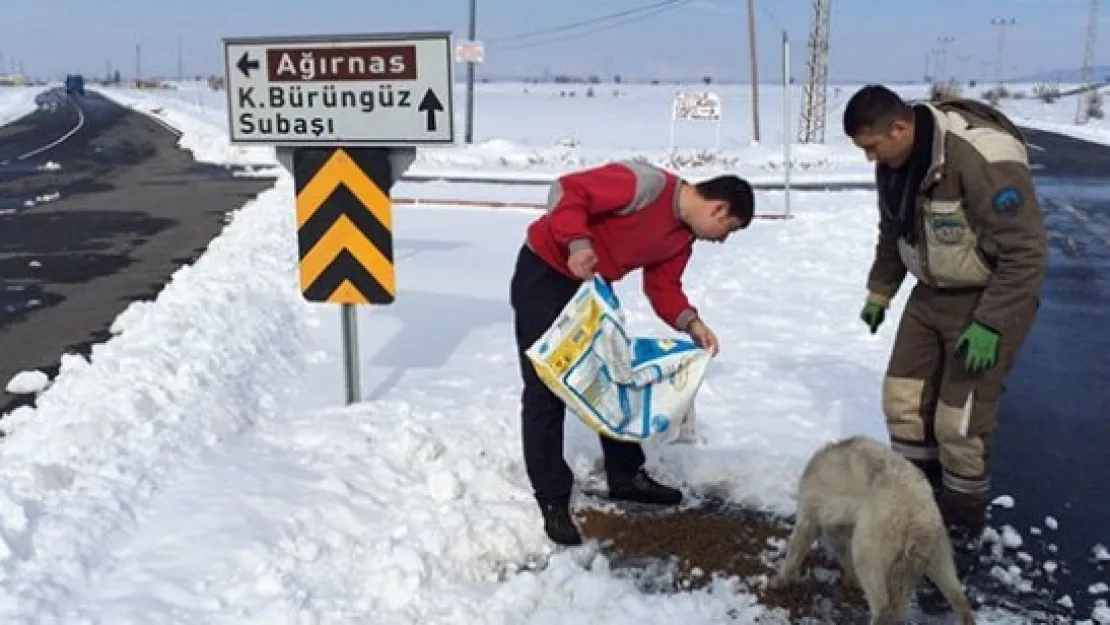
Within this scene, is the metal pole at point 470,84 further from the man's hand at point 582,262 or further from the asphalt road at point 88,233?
the man's hand at point 582,262

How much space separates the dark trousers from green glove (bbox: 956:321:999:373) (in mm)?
1513

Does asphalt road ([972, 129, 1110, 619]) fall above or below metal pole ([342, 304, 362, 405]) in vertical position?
below

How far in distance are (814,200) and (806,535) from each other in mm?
14140

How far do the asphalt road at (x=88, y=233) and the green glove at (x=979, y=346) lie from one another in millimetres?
4825

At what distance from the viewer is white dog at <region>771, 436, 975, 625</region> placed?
10.8 feet

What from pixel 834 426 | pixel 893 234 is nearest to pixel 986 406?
pixel 893 234

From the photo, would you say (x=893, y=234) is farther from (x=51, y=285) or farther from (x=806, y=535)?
(x=51, y=285)

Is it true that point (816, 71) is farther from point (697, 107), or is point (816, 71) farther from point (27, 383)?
point (27, 383)

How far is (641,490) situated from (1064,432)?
2.68m

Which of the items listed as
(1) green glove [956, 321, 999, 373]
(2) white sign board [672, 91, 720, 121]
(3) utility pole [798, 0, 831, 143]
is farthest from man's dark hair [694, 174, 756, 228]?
(3) utility pole [798, 0, 831, 143]

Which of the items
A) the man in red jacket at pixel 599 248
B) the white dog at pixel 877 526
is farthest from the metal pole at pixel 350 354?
the white dog at pixel 877 526

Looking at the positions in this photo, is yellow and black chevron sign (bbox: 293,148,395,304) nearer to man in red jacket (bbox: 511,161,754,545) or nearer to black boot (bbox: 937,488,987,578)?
man in red jacket (bbox: 511,161,754,545)

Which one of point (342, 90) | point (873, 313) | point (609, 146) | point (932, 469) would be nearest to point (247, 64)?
point (342, 90)

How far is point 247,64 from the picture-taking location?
5.04m
